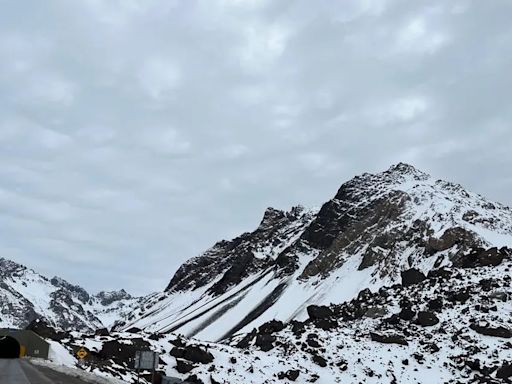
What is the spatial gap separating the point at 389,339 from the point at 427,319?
22.2 ft

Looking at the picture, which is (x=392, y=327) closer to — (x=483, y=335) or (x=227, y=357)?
(x=483, y=335)

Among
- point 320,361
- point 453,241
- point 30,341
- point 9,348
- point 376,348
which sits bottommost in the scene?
point 9,348

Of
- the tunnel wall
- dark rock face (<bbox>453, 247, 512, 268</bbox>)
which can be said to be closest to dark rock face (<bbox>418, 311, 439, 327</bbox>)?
dark rock face (<bbox>453, 247, 512, 268</bbox>)

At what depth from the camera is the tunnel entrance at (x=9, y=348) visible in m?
70.4

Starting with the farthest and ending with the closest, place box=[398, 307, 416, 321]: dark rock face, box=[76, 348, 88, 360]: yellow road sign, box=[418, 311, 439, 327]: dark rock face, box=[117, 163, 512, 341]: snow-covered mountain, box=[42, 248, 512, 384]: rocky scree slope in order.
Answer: box=[117, 163, 512, 341]: snow-covered mountain → box=[398, 307, 416, 321]: dark rock face → box=[418, 311, 439, 327]: dark rock face → box=[42, 248, 512, 384]: rocky scree slope → box=[76, 348, 88, 360]: yellow road sign

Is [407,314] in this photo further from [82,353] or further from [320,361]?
[82,353]

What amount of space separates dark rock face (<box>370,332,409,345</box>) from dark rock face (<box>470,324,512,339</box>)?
7280 millimetres

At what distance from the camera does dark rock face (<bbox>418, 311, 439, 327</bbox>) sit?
63.2 metres

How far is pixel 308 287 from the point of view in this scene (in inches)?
6363

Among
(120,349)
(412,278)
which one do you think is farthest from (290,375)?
(412,278)

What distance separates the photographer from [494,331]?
56.9m

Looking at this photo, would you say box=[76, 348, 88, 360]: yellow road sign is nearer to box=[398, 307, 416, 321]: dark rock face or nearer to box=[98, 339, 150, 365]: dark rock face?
box=[98, 339, 150, 365]: dark rock face

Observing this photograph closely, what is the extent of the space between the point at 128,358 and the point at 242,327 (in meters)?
86.8

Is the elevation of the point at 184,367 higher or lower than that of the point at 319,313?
lower
